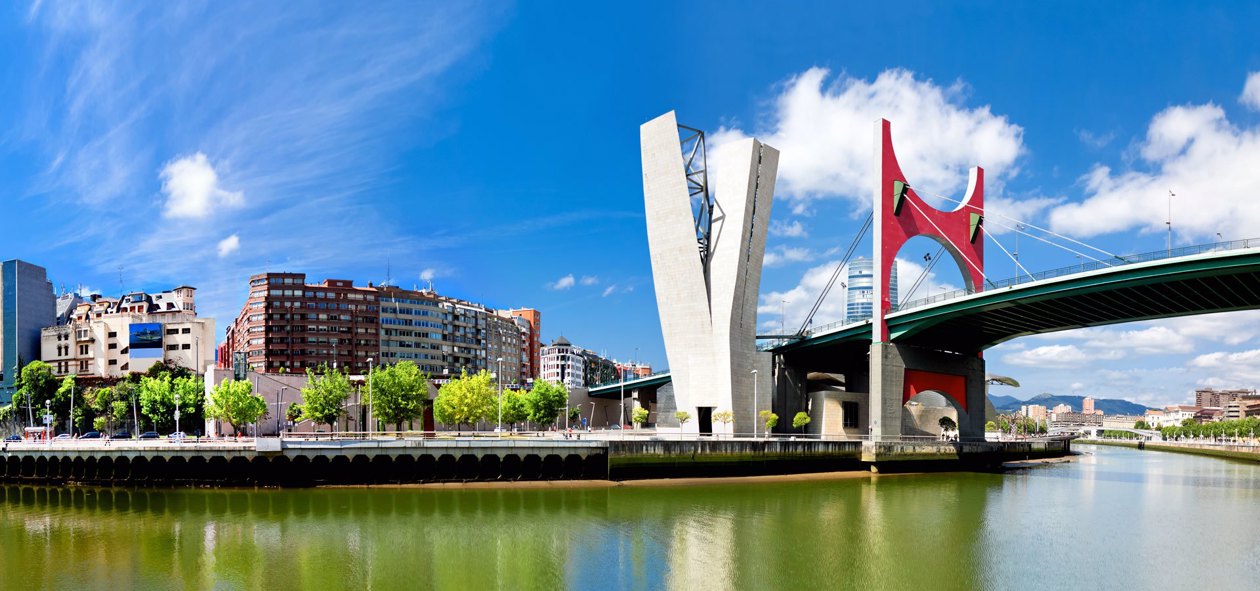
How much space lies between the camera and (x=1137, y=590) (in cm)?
2233

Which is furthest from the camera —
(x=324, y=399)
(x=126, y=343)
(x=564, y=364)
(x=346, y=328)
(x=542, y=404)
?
(x=564, y=364)

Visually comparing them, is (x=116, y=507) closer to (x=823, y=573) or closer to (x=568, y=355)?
(x=823, y=573)

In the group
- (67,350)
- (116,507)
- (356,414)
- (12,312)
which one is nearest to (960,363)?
(356,414)

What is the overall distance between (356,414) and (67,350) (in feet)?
176

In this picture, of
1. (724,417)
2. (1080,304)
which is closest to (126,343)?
(724,417)

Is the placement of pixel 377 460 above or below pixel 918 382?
below

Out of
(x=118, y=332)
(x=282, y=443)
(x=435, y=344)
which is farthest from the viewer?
(x=435, y=344)

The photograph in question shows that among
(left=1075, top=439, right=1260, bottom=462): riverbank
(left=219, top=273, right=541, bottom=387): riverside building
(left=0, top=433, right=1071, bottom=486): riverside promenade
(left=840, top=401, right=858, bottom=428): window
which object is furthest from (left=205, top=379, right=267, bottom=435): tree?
(left=1075, top=439, right=1260, bottom=462): riverbank

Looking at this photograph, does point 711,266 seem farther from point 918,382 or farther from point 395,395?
point 395,395

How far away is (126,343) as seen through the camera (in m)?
95.8

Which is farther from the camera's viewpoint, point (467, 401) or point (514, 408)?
point (514, 408)

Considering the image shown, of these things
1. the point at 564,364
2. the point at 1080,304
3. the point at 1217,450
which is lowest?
the point at 1217,450

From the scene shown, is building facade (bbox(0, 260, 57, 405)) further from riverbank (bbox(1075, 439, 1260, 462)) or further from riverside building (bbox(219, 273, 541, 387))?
riverbank (bbox(1075, 439, 1260, 462))

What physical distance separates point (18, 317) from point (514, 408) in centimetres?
6755
